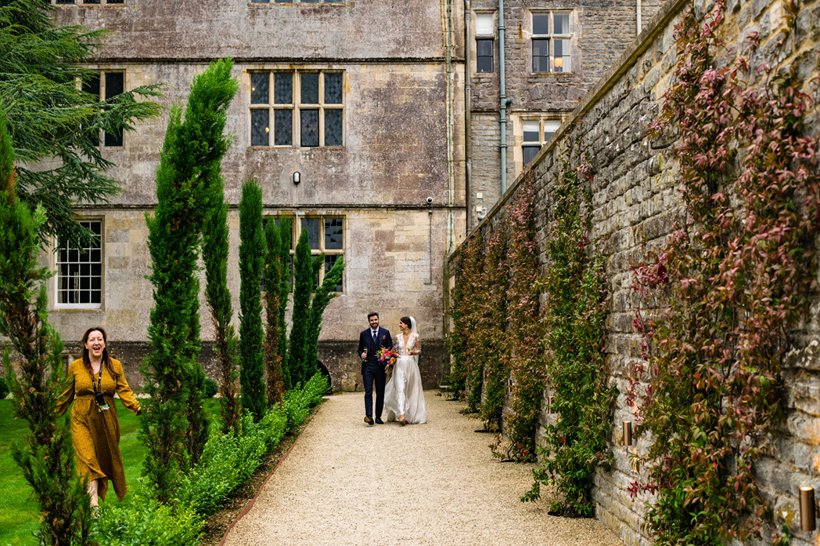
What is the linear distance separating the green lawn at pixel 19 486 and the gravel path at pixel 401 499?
3.44 ft

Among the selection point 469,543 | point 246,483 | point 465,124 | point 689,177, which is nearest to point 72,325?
point 465,124

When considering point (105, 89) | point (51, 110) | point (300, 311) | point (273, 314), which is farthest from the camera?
point (105, 89)

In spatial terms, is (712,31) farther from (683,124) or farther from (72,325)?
(72,325)

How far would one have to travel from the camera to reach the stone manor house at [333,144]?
64.7 feet

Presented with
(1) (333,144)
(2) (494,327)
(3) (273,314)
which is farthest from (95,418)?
(1) (333,144)

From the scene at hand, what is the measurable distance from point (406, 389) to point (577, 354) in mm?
6635

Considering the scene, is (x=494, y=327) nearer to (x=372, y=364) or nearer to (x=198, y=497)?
(x=372, y=364)

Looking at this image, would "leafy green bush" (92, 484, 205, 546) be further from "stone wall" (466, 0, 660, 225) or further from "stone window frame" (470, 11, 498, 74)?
"stone window frame" (470, 11, 498, 74)

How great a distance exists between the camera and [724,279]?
3.98m

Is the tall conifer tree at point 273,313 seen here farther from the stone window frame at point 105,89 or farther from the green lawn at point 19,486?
the stone window frame at point 105,89

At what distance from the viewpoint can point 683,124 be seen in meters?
4.44

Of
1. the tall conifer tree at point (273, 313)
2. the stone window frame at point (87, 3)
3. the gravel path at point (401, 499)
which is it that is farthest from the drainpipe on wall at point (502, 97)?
the gravel path at point (401, 499)

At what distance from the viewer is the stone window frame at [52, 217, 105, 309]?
65.1 ft

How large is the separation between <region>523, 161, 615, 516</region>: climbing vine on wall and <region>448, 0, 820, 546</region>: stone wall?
139mm
